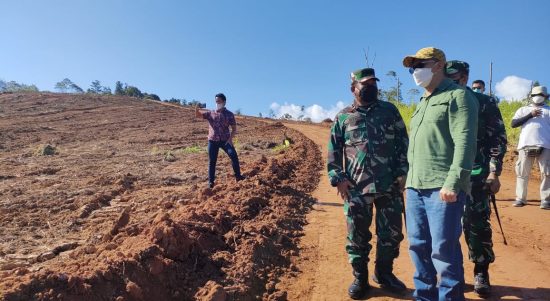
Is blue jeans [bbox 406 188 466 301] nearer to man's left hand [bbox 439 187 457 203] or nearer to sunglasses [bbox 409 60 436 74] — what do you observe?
man's left hand [bbox 439 187 457 203]

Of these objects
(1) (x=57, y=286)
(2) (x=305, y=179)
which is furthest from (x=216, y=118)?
(1) (x=57, y=286)

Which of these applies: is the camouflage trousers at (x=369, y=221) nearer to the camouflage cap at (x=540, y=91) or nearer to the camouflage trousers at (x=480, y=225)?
the camouflage trousers at (x=480, y=225)

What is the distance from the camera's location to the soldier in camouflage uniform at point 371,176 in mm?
3459

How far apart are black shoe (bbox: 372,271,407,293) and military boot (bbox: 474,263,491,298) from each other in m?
0.58

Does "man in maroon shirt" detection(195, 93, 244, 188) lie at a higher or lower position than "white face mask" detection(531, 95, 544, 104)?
lower

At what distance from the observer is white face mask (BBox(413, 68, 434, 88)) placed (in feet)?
9.48

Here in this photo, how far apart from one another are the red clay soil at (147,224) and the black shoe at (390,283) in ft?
2.85

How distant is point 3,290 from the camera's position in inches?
111

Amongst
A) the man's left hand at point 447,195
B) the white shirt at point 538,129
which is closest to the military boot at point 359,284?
the man's left hand at point 447,195

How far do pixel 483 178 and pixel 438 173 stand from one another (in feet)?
3.03

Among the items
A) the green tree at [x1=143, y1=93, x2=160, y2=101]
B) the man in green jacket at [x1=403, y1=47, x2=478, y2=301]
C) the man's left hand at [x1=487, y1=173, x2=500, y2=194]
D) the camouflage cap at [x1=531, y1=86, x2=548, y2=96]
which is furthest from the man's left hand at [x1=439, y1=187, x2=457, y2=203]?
the green tree at [x1=143, y1=93, x2=160, y2=101]

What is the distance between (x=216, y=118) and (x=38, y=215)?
3.20 m

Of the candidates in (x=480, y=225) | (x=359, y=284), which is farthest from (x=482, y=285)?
(x=359, y=284)

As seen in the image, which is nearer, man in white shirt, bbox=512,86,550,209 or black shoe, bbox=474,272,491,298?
black shoe, bbox=474,272,491,298
